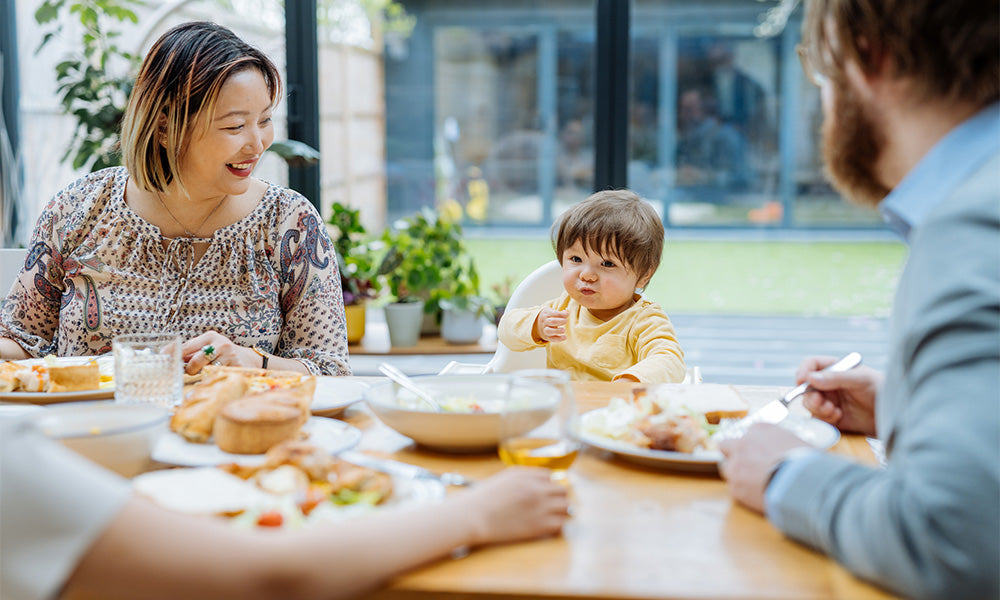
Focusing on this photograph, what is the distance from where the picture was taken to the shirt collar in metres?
0.90

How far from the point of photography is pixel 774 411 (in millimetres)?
1337

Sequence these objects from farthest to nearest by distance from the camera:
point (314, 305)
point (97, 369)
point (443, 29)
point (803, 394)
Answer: point (443, 29)
point (314, 305)
point (97, 369)
point (803, 394)

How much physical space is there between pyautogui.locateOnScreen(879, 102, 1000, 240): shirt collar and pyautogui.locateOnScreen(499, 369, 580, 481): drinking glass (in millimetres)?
423

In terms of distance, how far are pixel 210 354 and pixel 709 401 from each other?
Result: 91cm

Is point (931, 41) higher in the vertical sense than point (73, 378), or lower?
higher

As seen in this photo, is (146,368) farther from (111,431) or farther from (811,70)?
(811,70)

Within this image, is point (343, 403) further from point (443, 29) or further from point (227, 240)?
point (443, 29)

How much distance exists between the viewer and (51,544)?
718mm

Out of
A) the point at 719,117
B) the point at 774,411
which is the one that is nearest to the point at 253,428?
the point at 774,411

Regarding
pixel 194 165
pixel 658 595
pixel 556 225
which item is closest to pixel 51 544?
pixel 658 595

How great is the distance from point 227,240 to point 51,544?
4.40ft

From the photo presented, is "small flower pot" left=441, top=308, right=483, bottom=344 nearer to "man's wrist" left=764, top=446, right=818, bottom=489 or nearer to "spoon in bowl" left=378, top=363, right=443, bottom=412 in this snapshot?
"spoon in bowl" left=378, top=363, right=443, bottom=412

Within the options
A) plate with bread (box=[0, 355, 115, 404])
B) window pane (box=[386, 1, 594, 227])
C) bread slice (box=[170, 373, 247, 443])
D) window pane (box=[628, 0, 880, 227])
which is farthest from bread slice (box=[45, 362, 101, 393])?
window pane (box=[628, 0, 880, 227])

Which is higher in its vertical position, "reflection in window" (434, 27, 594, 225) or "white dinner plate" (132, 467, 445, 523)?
"reflection in window" (434, 27, 594, 225)
